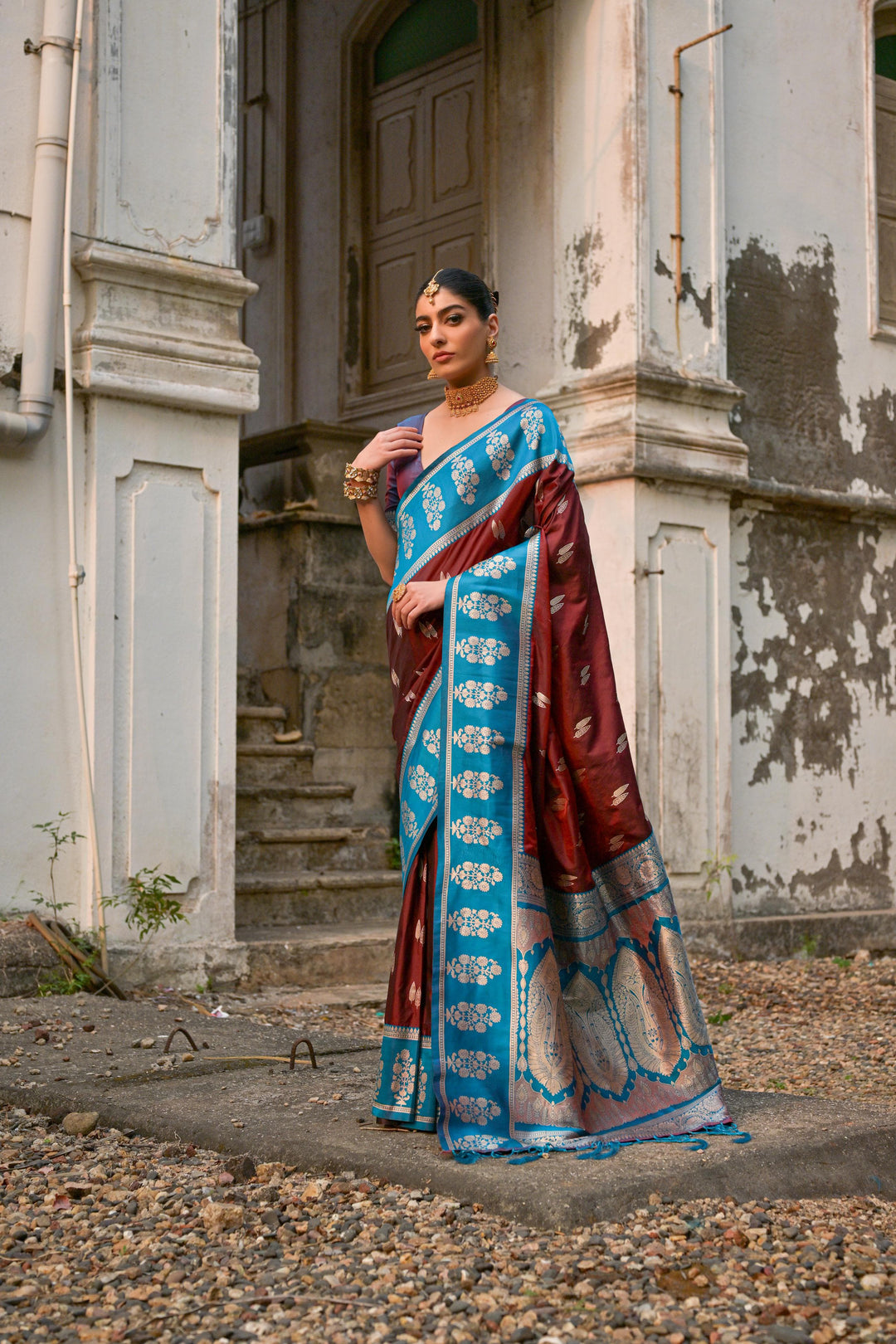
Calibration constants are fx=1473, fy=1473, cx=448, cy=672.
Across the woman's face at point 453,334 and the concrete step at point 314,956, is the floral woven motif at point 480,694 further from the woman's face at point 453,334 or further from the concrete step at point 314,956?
the concrete step at point 314,956

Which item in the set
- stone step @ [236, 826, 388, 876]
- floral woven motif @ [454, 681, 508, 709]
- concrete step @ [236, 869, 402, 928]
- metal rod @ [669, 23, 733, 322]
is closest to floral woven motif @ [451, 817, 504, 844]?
floral woven motif @ [454, 681, 508, 709]

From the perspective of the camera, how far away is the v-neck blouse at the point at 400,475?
320 cm

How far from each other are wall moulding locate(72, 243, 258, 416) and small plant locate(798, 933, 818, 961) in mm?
3768

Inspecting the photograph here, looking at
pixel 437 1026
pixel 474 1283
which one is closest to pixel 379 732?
pixel 437 1026

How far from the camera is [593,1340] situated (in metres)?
2.04

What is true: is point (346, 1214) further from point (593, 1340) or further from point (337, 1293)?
point (593, 1340)

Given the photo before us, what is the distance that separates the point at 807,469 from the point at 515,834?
5072mm

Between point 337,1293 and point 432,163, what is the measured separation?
704cm

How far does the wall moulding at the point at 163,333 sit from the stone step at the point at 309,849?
1.83 meters

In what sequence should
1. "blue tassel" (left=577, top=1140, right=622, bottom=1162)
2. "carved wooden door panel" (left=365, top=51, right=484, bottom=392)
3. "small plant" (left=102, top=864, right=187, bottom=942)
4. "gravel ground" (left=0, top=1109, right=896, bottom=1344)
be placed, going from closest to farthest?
"gravel ground" (left=0, top=1109, right=896, bottom=1344), "blue tassel" (left=577, top=1140, right=622, bottom=1162), "small plant" (left=102, top=864, right=187, bottom=942), "carved wooden door panel" (left=365, top=51, right=484, bottom=392)

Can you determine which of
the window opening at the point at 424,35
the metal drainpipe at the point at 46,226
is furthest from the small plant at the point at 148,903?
the window opening at the point at 424,35

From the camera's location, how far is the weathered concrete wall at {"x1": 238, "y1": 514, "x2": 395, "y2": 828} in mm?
6922

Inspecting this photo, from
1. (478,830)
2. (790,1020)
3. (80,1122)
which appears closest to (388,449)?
(478,830)

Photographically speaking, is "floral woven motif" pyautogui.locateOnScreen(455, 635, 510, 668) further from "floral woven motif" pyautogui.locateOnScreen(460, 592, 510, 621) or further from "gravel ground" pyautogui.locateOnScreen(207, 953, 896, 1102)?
"gravel ground" pyautogui.locateOnScreen(207, 953, 896, 1102)
